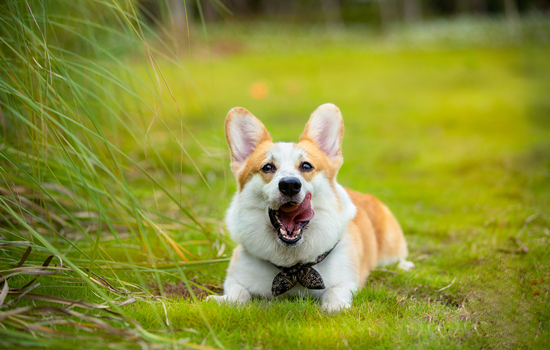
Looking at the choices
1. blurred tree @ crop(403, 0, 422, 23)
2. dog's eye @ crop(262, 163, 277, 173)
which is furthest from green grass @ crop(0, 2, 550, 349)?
blurred tree @ crop(403, 0, 422, 23)

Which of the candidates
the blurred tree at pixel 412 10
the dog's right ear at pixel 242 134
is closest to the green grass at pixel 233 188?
the dog's right ear at pixel 242 134

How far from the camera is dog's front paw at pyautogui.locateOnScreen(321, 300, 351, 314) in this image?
265 centimetres

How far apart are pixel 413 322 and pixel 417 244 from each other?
2081 mm

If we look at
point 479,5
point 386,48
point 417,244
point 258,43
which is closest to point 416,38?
point 386,48

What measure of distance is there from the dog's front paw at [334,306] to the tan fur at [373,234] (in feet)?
1.94

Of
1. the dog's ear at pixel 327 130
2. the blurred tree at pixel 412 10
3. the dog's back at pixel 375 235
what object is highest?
the blurred tree at pixel 412 10

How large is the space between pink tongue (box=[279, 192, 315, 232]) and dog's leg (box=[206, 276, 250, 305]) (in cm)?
55

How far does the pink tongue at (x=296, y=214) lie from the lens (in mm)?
2727

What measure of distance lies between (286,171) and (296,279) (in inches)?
28.7

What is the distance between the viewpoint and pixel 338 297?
9.11ft

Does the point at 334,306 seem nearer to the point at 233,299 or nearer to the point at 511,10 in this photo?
the point at 233,299

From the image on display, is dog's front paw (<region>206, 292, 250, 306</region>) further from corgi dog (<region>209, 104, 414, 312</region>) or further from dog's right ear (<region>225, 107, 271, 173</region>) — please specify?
dog's right ear (<region>225, 107, 271, 173</region>)

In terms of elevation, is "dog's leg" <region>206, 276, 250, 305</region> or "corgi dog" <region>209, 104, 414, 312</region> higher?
"corgi dog" <region>209, 104, 414, 312</region>

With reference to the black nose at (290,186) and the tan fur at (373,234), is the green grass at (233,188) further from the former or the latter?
the black nose at (290,186)
